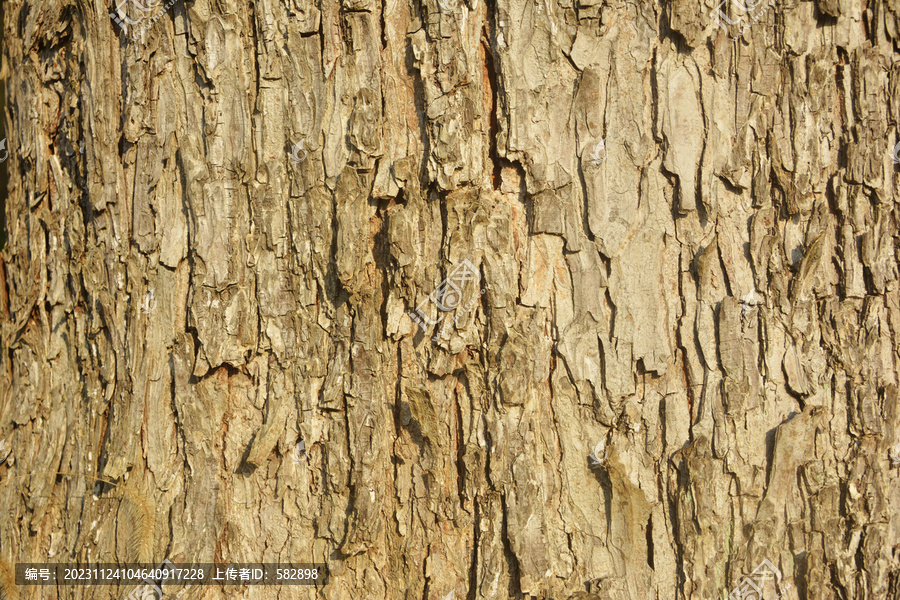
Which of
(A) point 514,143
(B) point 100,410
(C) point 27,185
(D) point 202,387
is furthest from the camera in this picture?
(C) point 27,185

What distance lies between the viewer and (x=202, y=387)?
1.47 m

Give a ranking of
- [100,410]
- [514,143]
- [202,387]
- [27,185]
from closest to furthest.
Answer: [514,143] → [202,387] → [100,410] → [27,185]

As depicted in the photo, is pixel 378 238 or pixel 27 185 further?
pixel 27 185

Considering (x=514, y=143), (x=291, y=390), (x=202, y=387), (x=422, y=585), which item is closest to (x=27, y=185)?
(x=202, y=387)

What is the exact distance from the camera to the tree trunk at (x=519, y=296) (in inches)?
54.3

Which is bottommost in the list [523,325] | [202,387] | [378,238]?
[202,387]

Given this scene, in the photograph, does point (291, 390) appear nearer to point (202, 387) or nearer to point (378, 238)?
point (202, 387)

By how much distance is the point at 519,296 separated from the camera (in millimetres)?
1385

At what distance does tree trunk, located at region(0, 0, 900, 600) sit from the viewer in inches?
54.3

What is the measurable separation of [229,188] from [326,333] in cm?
39

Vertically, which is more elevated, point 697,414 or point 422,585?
point 697,414
